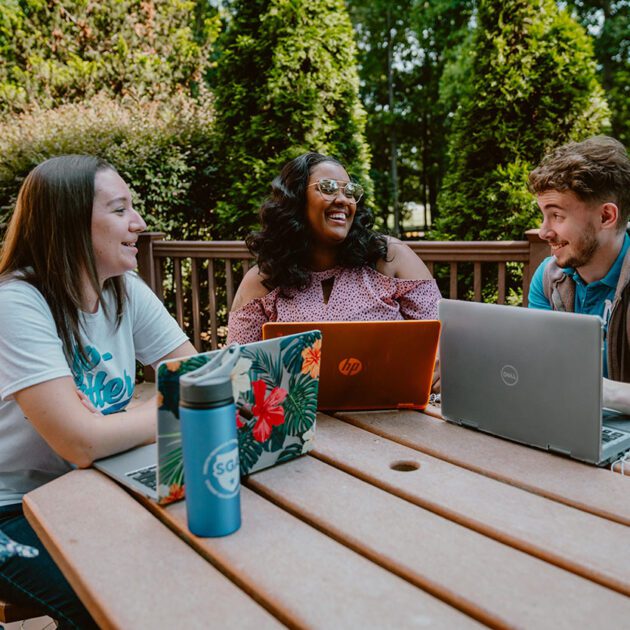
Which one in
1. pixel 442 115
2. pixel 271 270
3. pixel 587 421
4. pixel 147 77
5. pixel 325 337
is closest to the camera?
pixel 587 421

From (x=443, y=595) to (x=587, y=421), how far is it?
529mm

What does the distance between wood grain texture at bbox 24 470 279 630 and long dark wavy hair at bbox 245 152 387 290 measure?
119 cm

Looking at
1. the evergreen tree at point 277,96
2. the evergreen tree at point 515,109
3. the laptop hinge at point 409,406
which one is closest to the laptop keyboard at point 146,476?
the laptop hinge at point 409,406

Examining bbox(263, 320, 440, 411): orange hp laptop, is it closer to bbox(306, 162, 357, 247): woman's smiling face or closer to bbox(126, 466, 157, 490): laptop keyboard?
bbox(126, 466, 157, 490): laptop keyboard

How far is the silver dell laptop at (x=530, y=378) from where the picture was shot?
3.60 feet

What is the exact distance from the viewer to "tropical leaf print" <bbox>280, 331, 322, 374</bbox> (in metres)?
1.13

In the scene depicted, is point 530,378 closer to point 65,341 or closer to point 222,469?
point 222,469

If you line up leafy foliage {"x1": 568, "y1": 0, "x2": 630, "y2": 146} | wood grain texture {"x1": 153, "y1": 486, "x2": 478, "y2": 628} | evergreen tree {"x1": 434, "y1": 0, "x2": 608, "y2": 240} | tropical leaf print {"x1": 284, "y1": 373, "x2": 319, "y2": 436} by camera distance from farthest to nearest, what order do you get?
leafy foliage {"x1": 568, "y1": 0, "x2": 630, "y2": 146} < evergreen tree {"x1": 434, "y1": 0, "x2": 608, "y2": 240} < tropical leaf print {"x1": 284, "y1": 373, "x2": 319, "y2": 436} < wood grain texture {"x1": 153, "y1": 486, "x2": 478, "y2": 628}

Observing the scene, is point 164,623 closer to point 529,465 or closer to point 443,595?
point 443,595

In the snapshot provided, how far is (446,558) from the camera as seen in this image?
84 cm

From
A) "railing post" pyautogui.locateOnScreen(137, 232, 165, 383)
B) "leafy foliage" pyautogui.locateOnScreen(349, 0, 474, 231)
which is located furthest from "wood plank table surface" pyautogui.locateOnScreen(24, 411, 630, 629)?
"leafy foliage" pyautogui.locateOnScreen(349, 0, 474, 231)

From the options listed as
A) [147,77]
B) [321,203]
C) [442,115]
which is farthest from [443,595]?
[442,115]

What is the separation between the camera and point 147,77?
9922 mm

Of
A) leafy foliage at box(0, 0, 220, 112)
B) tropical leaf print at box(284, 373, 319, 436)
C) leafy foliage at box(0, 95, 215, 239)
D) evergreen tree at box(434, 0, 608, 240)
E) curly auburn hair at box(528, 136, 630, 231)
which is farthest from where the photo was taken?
leafy foliage at box(0, 0, 220, 112)
